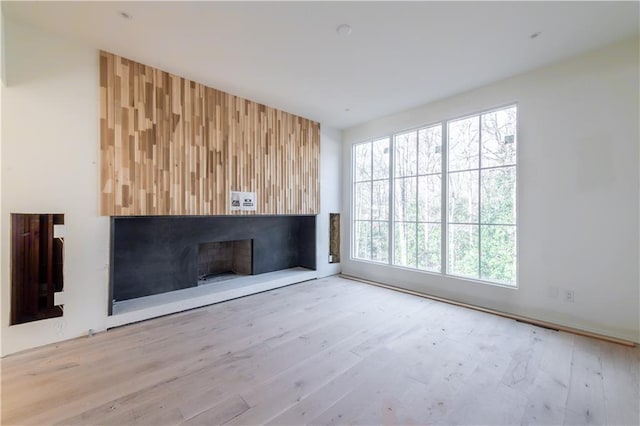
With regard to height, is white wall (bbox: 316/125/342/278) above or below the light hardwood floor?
above

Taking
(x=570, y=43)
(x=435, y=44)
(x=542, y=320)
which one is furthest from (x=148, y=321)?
(x=570, y=43)

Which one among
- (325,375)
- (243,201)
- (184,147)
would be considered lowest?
(325,375)

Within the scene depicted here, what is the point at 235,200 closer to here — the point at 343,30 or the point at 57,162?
the point at 57,162

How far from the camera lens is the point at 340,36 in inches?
99.8

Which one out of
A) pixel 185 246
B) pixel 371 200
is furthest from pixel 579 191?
pixel 185 246

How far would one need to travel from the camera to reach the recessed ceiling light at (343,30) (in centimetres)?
240

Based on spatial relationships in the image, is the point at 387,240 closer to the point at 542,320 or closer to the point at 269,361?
the point at 542,320

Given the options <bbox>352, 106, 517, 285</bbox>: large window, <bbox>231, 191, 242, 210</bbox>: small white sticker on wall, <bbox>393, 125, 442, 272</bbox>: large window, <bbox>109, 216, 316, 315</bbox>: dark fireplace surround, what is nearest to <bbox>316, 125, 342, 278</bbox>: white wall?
<bbox>109, 216, 316, 315</bbox>: dark fireplace surround

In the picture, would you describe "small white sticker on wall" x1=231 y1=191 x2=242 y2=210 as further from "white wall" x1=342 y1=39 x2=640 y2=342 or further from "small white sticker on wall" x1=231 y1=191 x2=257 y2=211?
"white wall" x1=342 y1=39 x2=640 y2=342

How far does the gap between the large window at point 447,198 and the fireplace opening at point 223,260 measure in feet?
7.34

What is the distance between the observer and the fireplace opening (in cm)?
470

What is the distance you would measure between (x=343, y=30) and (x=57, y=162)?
3.03 meters

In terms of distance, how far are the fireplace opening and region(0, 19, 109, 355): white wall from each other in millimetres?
1844

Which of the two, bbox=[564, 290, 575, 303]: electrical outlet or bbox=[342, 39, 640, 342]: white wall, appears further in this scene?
bbox=[564, 290, 575, 303]: electrical outlet
